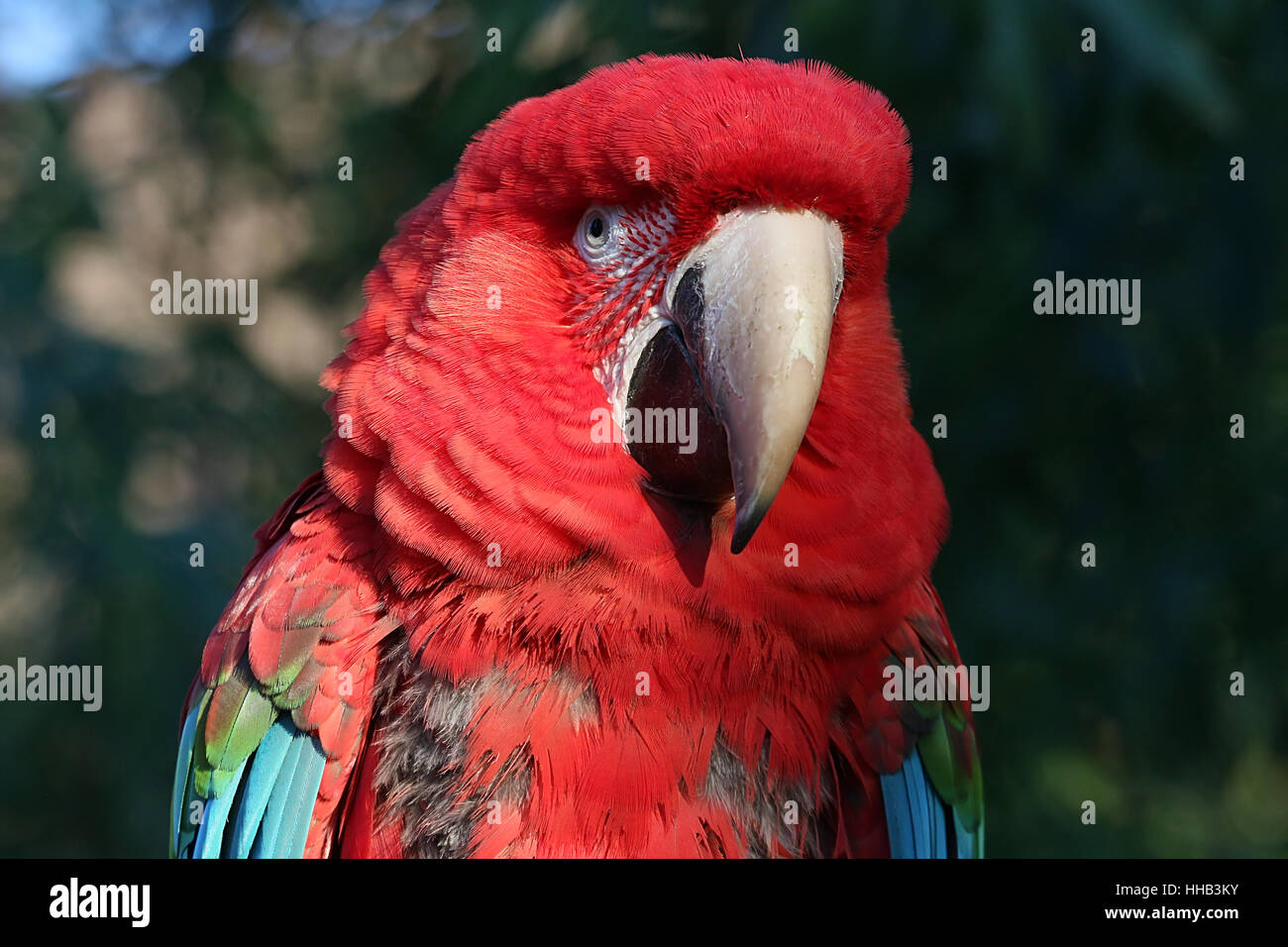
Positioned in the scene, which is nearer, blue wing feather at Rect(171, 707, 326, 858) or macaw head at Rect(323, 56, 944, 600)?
macaw head at Rect(323, 56, 944, 600)

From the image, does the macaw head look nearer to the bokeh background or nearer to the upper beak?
the upper beak

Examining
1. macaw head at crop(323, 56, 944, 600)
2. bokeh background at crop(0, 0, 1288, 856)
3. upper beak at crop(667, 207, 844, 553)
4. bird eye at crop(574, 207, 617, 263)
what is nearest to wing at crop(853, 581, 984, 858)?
macaw head at crop(323, 56, 944, 600)

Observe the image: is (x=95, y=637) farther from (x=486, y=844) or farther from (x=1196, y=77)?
(x=1196, y=77)

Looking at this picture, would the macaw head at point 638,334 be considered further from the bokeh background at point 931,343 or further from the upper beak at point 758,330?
the bokeh background at point 931,343

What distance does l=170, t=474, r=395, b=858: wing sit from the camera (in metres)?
1.16

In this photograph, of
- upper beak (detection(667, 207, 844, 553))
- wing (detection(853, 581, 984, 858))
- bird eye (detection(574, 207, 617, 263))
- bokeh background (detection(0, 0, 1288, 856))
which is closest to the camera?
upper beak (detection(667, 207, 844, 553))

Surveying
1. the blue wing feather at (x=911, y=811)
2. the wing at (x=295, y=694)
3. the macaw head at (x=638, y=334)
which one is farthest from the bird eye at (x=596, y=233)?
the blue wing feather at (x=911, y=811)

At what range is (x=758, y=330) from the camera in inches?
39.6

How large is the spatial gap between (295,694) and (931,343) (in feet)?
4.32

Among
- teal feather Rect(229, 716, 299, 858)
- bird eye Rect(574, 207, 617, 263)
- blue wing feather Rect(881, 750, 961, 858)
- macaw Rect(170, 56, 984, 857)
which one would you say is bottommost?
blue wing feather Rect(881, 750, 961, 858)

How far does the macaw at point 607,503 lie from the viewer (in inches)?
40.9

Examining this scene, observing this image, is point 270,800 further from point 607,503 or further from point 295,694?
point 607,503
